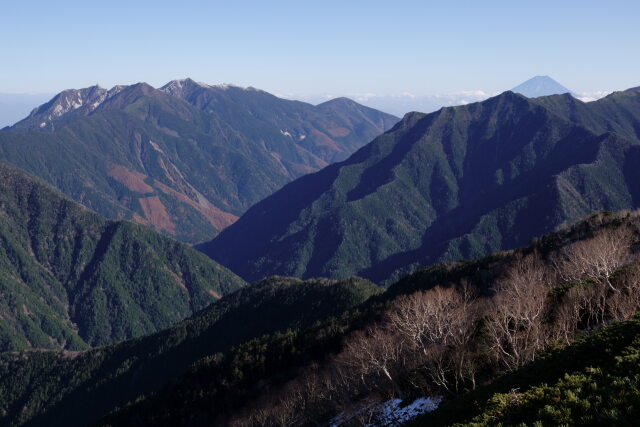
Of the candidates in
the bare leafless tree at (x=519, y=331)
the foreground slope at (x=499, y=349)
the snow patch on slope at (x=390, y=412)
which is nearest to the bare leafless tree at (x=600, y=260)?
the foreground slope at (x=499, y=349)

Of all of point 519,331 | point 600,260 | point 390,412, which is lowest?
point 390,412

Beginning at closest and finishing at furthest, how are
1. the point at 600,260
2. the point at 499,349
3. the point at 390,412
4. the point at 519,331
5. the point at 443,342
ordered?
the point at 499,349 < the point at 519,331 < the point at 390,412 < the point at 443,342 < the point at 600,260

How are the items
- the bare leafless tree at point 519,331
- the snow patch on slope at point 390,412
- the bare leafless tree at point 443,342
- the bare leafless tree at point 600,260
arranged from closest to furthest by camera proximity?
A: the bare leafless tree at point 519,331 < the snow patch on slope at point 390,412 < the bare leafless tree at point 443,342 < the bare leafless tree at point 600,260

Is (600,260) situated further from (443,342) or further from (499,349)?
(499,349)

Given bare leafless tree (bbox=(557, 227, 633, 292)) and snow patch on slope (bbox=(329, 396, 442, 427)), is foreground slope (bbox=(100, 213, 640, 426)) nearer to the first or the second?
bare leafless tree (bbox=(557, 227, 633, 292))

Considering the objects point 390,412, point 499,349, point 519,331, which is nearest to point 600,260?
point 519,331

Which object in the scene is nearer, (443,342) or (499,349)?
(499,349)

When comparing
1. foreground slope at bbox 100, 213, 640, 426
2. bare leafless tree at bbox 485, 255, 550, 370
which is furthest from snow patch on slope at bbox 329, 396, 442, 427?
bare leafless tree at bbox 485, 255, 550, 370

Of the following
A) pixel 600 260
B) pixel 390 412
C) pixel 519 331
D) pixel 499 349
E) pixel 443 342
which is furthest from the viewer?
pixel 600 260

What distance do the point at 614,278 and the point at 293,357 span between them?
106782 mm

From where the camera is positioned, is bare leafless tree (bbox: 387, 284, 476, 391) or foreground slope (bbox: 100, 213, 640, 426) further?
bare leafless tree (bbox: 387, 284, 476, 391)

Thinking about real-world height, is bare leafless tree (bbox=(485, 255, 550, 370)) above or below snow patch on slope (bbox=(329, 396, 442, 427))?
above

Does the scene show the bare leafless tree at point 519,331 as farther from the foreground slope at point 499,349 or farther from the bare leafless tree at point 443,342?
the bare leafless tree at point 443,342

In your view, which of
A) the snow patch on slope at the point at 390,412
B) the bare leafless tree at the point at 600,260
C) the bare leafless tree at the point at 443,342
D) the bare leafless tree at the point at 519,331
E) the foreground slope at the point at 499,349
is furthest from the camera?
the bare leafless tree at the point at 600,260
